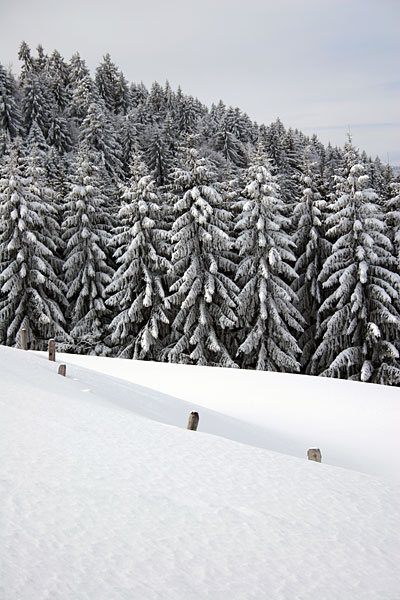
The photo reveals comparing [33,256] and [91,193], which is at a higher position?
[91,193]

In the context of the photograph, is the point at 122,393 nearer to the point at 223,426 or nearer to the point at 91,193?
the point at 223,426

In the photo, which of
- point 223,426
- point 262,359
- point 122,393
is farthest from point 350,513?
point 262,359

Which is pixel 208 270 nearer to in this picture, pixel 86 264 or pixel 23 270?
pixel 86 264

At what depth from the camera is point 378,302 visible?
2203 centimetres

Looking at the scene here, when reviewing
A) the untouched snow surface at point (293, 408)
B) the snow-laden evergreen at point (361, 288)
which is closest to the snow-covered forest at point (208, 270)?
the snow-laden evergreen at point (361, 288)

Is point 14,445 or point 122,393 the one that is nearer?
point 14,445

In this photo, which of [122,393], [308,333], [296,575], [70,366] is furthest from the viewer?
[308,333]

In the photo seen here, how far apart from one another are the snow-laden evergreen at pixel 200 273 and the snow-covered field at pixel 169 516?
1529cm

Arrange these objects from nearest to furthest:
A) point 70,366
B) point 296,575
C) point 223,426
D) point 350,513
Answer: point 296,575, point 350,513, point 223,426, point 70,366

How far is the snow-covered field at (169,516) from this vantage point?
3227 mm

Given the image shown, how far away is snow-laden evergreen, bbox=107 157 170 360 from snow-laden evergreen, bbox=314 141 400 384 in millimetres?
→ 8705

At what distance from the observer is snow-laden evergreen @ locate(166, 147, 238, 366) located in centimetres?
2319

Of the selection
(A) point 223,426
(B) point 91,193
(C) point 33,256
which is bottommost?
(A) point 223,426

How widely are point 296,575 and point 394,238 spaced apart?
77.7 feet
